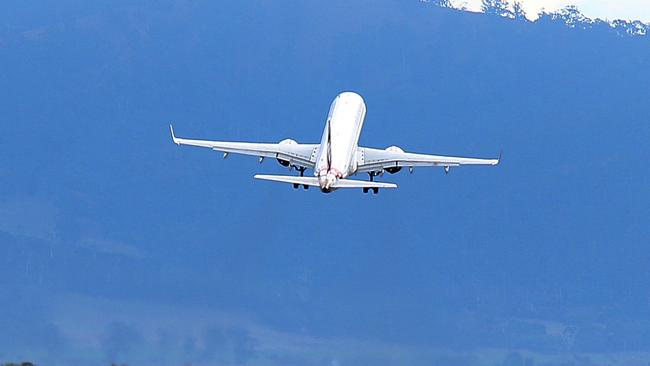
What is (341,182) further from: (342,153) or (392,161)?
(392,161)

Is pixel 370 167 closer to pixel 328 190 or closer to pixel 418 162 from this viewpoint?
pixel 418 162

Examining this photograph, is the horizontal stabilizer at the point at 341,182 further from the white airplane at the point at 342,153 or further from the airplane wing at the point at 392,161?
the airplane wing at the point at 392,161

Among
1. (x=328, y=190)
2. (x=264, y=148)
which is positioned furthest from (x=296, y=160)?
(x=328, y=190)

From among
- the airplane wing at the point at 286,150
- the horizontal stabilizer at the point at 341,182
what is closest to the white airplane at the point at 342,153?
the airplane wing at the point at 286,150

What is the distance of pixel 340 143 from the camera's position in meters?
169

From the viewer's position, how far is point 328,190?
159500 millimetres

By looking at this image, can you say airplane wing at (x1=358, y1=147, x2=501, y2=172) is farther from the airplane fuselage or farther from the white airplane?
the airplane fuselage

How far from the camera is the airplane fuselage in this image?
531 ft

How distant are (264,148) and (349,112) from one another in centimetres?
921

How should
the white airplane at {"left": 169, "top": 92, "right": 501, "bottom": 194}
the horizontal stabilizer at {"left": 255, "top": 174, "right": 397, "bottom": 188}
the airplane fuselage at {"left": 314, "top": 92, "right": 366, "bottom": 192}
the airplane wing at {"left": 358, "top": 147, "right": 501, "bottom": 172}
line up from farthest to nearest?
the airplane wing at {"left": 358, "top": 147, "right": 501, "bottom": 172} → the white airplane at {"left": 169, "top": 92, "right": 501, "bottom": 194} → the airplane fuselage at {"left": 314, "top": 92, "right": 366, "bottom": 192} → the horizontal stabilizer at {"left": 255, "top": 174, "right": 397, "bottom": 188}

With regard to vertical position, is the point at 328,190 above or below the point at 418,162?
below

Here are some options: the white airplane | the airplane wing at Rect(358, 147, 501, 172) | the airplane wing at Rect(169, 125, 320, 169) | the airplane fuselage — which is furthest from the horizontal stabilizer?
the airplane wing at Rect(358, 147, 501, 172)

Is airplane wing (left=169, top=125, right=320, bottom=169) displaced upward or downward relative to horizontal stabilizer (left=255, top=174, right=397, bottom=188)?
upward

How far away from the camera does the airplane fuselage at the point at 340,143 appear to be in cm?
16175
